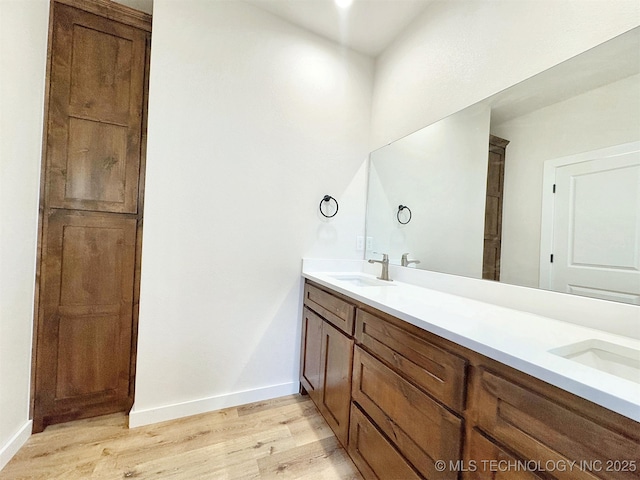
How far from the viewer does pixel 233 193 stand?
5.82 ft

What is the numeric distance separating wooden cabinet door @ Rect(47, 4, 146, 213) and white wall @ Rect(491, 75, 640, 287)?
6.83 ft

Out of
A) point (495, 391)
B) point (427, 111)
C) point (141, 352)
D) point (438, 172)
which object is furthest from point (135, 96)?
point (495, 391)

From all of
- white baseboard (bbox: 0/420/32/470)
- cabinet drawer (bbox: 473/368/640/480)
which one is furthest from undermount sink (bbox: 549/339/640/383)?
white baseboard (bbox: 0/420/32/470)

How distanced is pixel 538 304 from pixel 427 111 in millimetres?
1269

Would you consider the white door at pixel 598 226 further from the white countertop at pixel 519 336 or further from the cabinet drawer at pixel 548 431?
the cabinet drawer at pixel 548 431

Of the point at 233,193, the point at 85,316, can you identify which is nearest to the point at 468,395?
the point at 233,193

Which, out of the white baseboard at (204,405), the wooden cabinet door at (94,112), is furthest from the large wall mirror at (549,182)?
the wooden cabinet door at (94,112)

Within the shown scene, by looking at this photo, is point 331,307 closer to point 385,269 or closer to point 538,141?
point 385,269

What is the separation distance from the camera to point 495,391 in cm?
68

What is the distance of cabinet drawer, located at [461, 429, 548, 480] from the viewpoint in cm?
62

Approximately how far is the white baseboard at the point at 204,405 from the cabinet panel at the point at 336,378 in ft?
1.61

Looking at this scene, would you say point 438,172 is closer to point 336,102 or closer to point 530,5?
point 530,5

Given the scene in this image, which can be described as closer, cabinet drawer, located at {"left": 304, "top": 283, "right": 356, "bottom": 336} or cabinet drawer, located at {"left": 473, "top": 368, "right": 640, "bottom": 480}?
cabinet drawer, located at {"left": 473, "top": 368, "right": 640, "bottom": 480}

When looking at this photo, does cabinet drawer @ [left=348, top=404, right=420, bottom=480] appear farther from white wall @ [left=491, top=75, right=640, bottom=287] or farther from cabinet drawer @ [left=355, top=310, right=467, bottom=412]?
white wall @ [left=491, top=75, right=640, bottom=287]
